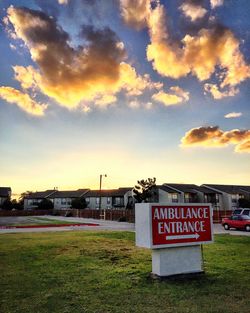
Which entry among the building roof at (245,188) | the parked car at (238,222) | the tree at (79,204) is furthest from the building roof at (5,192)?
the parked car at (238,222)

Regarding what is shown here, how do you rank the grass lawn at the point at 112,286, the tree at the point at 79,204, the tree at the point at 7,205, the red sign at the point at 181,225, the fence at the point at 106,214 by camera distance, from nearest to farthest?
the grass lawn at the point at 112,286, the red sign at the point at 181,225, the fence at the point at 106,214, the tree at the point at 79,204, the tree at the point at 7,205

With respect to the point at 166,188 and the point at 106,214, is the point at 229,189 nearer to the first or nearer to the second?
the point at 166,188

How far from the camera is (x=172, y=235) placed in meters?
8.74

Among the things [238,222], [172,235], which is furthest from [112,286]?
[238,222]

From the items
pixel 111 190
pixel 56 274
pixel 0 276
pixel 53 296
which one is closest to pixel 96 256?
pixel 56 274

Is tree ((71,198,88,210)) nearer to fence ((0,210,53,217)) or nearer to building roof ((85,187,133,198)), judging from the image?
fence ((0,210,53,217))

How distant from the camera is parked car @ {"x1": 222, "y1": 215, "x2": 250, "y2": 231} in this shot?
28578 mm

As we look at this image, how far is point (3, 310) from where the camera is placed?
234 inches

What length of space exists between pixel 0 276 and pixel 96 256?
14.1 feet

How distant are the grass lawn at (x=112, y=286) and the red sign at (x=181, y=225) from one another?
1.03m

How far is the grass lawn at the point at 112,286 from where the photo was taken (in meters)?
6.11

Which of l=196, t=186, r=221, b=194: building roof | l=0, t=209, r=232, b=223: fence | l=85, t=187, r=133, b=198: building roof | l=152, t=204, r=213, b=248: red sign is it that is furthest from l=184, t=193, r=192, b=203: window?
l=152, t=204, r=213, b=248: red sign

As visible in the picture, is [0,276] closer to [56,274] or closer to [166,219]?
[56,274]

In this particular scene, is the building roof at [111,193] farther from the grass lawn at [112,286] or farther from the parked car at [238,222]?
the grass lawn at [112,286]
